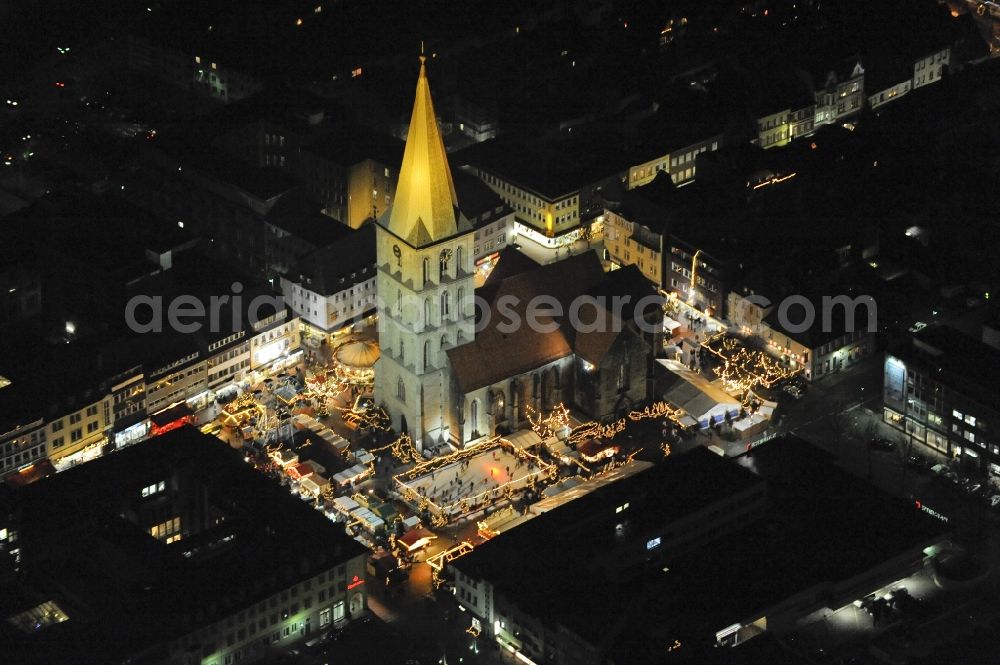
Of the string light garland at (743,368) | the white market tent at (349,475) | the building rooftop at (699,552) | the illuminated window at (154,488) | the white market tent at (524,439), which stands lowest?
the building rooftop at (699,552)

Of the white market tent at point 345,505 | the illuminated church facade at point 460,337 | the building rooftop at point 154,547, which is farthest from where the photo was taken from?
the illuminated church facade at point 460,337

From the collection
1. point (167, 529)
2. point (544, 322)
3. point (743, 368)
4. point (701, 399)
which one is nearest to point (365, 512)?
point (167, 529)

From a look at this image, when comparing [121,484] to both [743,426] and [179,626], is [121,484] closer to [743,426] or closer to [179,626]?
[179,626]

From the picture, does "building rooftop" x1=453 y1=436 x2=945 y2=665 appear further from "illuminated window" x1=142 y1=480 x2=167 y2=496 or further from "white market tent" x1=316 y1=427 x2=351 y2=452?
"illuminated window" x1=142 y1=480 x2=167 y2=496

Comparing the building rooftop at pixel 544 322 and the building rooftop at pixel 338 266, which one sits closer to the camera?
the building rooftop at pixel 544 322

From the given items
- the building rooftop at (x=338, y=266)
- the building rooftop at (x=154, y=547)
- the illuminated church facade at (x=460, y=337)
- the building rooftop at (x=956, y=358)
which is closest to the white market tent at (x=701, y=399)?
the illuminated church facade at (x=460, y=337)

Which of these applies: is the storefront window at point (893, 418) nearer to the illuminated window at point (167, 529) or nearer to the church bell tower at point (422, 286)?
the church bell tower at point (422, 286)

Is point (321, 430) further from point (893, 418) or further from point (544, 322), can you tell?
point (893, 418)
